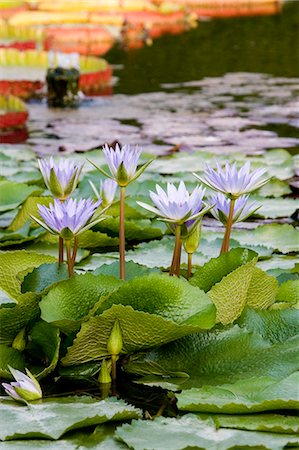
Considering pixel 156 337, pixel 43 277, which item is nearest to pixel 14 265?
pixel 43 277

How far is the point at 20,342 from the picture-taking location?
4.45 ft

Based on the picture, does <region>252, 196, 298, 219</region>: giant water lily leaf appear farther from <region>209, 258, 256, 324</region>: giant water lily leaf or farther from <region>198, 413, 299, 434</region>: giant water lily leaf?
<region>198, 413, 299, 434</region>: giant water lily leaf

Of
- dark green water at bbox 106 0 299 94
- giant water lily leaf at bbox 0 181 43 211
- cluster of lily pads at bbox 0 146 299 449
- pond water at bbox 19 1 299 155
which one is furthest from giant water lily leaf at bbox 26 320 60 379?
dark green water at bbox 106 0 299 94

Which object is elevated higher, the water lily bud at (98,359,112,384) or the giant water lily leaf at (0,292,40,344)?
the giant water lily leaf at (0,292,40,344)

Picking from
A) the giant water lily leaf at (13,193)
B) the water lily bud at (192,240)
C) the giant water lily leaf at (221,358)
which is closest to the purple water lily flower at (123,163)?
the water lily bud at (192,240)

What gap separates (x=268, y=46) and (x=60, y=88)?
326 cm

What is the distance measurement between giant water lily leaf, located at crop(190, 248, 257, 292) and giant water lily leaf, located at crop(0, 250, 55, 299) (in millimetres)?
275

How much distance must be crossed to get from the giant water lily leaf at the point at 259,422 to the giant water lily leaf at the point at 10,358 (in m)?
0.31

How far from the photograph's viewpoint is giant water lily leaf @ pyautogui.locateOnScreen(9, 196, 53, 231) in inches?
81.3

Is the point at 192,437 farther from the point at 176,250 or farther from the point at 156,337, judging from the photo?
the point at 176,250

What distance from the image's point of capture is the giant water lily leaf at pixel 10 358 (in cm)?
132

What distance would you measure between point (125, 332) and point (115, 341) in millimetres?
18

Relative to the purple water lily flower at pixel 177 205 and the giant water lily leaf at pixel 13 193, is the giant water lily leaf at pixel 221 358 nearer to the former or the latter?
the purple water lily flower at pixel 177 205

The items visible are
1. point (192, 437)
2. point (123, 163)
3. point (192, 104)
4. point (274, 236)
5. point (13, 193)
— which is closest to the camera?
point (192, 437)
